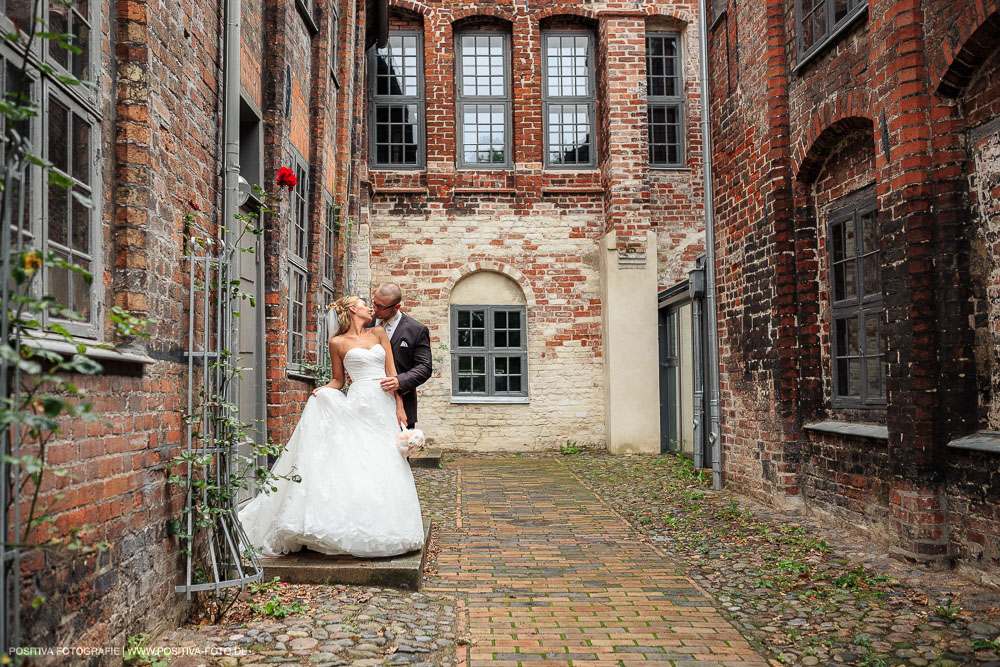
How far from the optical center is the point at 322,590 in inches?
203

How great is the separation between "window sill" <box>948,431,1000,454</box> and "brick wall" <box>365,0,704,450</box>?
954 cm

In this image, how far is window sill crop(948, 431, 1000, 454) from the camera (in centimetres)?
543

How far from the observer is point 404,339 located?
653cm

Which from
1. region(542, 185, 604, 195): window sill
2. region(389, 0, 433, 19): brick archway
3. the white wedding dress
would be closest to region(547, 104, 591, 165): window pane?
region(542, 185, 604, 195): window sill

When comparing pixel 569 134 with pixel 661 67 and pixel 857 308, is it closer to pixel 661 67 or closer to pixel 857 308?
pixel 661 67

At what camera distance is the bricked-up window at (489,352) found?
1530 centimetres

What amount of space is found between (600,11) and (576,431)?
7.45 m

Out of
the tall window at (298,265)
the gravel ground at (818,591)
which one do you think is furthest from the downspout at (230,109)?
the gravel ground at (818,591)

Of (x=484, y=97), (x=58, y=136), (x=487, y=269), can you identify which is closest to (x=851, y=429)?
(x=58, y=136)

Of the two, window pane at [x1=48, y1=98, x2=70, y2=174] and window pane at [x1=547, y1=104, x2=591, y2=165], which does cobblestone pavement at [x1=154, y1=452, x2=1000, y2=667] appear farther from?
window pane at [x1=547, y1=104, x2=591, y2=165]

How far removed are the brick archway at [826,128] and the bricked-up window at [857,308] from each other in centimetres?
57

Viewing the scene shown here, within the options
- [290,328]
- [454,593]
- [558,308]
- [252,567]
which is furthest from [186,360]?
[558,308]

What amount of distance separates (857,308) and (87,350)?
6.30 metres

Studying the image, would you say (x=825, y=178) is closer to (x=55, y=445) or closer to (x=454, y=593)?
(x=454, y=593)
